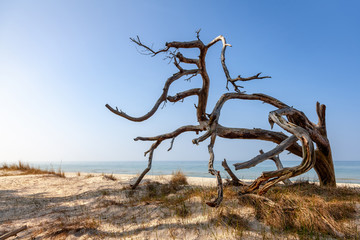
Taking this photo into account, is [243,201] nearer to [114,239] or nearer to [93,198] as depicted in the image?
[114,239]

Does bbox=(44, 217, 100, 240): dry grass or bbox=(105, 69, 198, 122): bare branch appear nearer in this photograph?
bbox=(44, 217, 100, 240): dry grass

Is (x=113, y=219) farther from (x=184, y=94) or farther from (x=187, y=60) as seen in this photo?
(x=187, y=60)

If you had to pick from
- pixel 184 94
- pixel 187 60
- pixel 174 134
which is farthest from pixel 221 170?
pixel 187 60

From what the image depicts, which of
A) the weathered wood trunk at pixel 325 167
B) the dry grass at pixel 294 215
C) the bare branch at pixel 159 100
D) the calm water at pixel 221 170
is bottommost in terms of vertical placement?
the calm water at pixel 221 170

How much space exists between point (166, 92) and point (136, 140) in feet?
5.99

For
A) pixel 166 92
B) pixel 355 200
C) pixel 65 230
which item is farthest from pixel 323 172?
pixel 65 230

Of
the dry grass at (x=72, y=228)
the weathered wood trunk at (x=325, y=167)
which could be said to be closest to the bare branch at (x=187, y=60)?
the weathered wood trunk at (x=325, y=167)

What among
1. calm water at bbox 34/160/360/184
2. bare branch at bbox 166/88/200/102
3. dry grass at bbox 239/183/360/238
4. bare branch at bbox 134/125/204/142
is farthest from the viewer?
calm water at bbox 34/160/360/184

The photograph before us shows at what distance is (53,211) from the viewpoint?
17.9ft

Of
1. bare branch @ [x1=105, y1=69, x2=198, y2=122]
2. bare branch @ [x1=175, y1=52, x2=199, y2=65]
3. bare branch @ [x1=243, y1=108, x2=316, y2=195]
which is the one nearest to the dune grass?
bare branch @ [x1=243, y1=108, x2=316, y2=195]

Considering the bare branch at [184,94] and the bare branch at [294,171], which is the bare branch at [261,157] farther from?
the bare branch at [184,94]

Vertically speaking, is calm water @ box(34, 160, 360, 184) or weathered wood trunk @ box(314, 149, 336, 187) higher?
weathered wood trunk @ box(314, 149, 336, 187)

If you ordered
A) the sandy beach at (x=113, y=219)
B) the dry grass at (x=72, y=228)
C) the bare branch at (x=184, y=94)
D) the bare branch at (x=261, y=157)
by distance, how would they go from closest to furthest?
1. the sandy beach at (x=113, y=219)
2. the dry grass at (x=72, y=228)
3. the bare branch at (x=261, y=157)
4. the bare branch at (x=184, y=94)

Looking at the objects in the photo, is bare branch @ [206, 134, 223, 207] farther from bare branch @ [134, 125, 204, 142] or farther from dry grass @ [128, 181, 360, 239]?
bare branch @ [134, 125, 204, 142]
